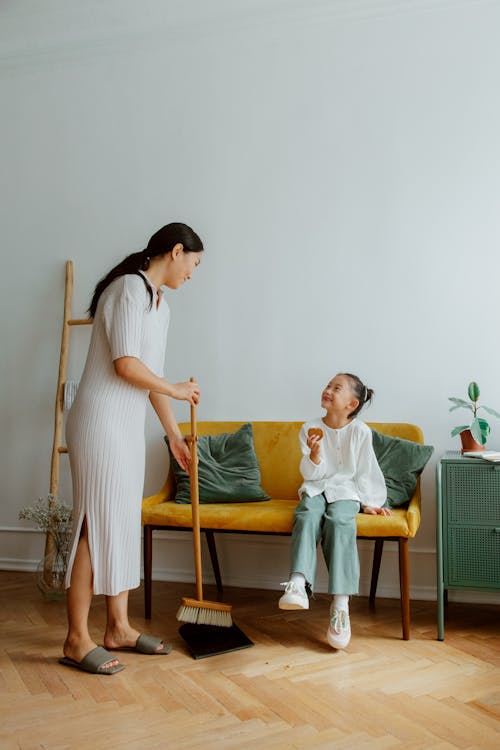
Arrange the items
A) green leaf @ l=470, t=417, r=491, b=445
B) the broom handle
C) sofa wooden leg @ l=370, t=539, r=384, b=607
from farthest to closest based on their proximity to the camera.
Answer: sofa wooden leg @ l=370, t=539, r=384, b=607, green leaf @ l=470, t=417, r=491, b=445, the broom handle

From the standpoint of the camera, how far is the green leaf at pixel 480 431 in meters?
3.08

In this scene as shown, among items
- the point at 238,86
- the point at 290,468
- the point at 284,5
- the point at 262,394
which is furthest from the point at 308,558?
the point at 284,5

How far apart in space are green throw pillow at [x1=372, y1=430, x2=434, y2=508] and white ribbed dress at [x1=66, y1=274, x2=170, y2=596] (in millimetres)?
1189

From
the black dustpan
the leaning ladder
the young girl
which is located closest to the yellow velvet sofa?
the young girl

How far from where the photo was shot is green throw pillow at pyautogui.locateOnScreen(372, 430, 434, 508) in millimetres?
3145

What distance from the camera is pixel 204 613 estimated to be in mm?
2568

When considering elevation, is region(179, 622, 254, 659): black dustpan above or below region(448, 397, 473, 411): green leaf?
below

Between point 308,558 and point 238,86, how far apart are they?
2469mm

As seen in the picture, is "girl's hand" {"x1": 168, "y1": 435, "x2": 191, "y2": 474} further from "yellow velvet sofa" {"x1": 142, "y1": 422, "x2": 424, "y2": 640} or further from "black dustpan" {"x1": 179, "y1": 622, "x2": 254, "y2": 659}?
"black dustpan" {"x1": 179, "y1": 622, "x2": 254, "y2": 659}

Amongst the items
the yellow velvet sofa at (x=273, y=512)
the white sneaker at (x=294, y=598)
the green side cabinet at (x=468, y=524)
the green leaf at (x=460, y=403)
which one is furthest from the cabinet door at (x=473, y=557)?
the white sneaker at (x=294, y=598)

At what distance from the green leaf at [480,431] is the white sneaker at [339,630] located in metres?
0.95

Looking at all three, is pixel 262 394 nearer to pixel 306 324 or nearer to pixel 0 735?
pixel 306 324

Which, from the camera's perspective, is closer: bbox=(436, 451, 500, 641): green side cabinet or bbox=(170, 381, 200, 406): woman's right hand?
bbox=(170, 381, 200, 406): woman's right hand

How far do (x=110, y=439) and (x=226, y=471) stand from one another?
1.02 metres
